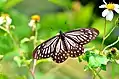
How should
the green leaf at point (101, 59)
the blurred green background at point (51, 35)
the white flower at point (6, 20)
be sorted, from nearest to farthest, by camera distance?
the green leaf at point (101, 59), the white flower at point (6, 20), the blurred green background at point (51, 35)

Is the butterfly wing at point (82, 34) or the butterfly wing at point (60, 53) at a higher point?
the butterfly wing at point (82, 34)

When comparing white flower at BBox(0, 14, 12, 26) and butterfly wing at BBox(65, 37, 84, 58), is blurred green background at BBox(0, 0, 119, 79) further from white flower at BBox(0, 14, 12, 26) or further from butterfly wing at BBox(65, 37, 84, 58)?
butterfly wing at BBox(65, 37, 84, 58)

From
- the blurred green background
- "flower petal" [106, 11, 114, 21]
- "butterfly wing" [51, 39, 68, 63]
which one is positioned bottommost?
the blurred green background

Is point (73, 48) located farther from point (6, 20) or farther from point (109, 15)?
point (6, 20)

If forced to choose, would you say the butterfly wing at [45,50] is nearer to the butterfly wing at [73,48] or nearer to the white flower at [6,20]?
the butterfly wing at [73,48]

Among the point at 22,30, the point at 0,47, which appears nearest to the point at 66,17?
the point at 22,30

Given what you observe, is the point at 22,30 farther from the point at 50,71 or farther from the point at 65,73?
the point at 50,71

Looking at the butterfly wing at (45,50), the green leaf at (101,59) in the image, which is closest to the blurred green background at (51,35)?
the butterfly wing at (45,50)

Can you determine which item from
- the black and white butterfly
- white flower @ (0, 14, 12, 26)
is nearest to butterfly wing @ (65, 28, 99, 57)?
the black and white butterfly
